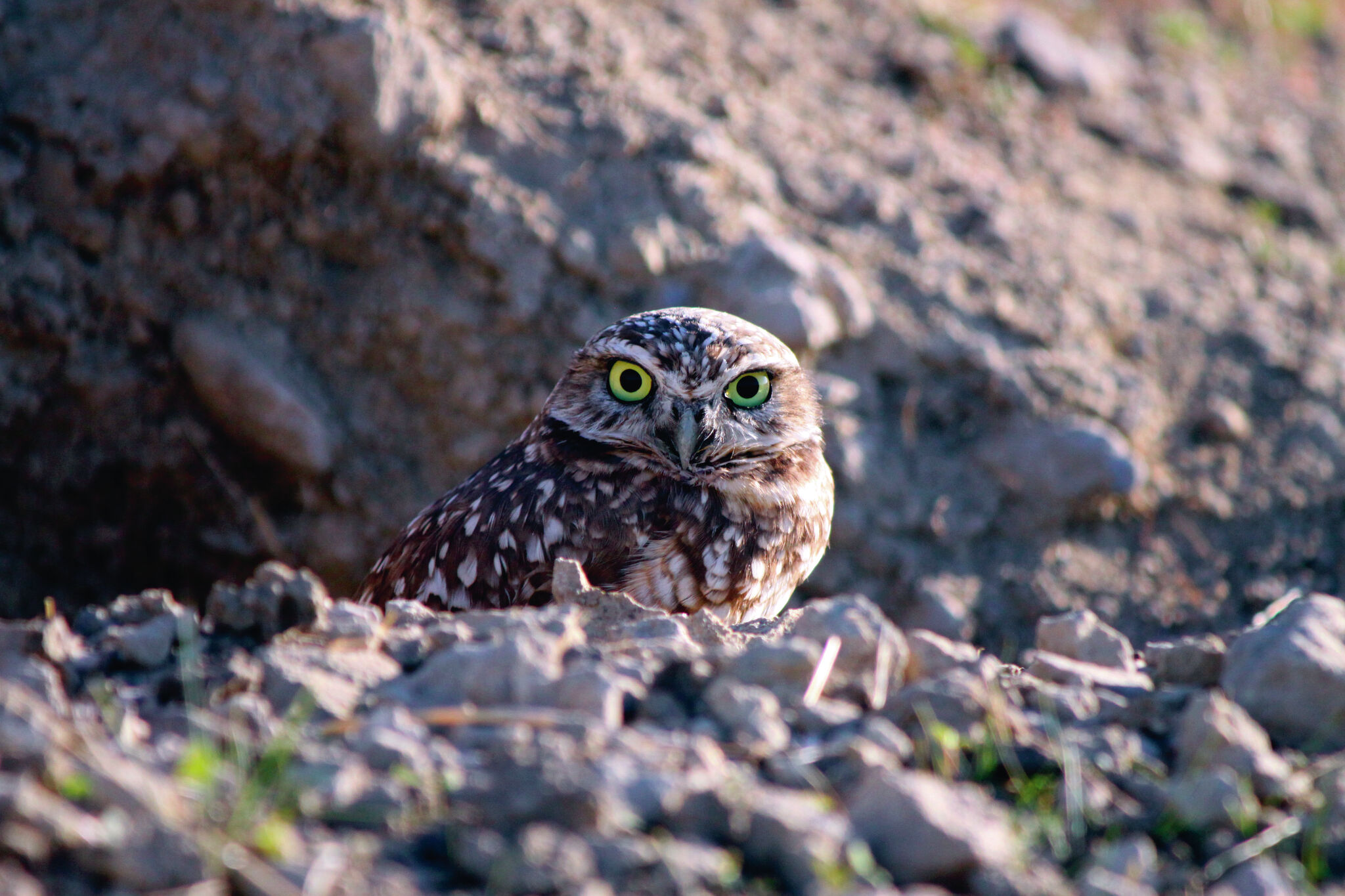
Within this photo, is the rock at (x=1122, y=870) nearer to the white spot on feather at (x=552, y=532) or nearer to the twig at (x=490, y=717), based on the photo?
the twig at (x=490, y=717)

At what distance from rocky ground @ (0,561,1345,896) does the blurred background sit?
263cm

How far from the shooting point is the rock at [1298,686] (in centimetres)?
226

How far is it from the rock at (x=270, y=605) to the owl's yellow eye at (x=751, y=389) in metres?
1.55

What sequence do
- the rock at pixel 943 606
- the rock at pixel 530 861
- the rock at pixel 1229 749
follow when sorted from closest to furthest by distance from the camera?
the rock at pixel 530 861
the rock at pixel 1229 749
the rock at pixel 943 606

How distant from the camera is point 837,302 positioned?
5281mm

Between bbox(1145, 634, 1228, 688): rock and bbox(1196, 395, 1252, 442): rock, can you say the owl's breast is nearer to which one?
bbox(1145, 634, 1228, 688): rock

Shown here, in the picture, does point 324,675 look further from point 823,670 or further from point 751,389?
point 751,389

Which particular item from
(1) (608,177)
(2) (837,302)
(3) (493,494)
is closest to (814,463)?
(3) (493,494)

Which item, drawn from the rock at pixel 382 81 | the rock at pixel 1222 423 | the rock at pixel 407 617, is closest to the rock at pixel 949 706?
the rock at pixel 407 617

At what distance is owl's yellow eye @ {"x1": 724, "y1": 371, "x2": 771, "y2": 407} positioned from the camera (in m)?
3.61

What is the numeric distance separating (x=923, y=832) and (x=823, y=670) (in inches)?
22.6

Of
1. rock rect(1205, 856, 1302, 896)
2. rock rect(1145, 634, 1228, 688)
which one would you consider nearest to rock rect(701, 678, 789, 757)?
rock rect(1205, 856, 1302, 896)

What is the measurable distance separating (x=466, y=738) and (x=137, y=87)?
3888 mm

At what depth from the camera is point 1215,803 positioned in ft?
6.45
